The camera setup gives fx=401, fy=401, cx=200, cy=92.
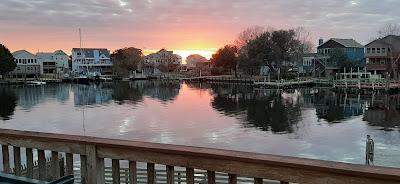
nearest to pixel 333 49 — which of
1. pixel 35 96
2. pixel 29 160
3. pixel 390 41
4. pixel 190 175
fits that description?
pixel 390 41

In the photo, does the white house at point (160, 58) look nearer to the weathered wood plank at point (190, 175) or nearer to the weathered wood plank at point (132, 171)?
the weathered wood plank at point (132, 171)

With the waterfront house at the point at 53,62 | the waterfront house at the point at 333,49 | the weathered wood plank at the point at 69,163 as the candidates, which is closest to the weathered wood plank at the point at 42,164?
the weathered wood plank at the point at 69,163

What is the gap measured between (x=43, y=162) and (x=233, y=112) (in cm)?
4058

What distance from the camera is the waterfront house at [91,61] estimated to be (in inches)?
5320

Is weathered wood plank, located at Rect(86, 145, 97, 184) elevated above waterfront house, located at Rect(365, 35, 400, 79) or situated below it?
below

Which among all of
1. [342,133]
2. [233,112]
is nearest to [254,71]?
[233,112]

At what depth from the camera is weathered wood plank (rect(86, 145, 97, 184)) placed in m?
3.65

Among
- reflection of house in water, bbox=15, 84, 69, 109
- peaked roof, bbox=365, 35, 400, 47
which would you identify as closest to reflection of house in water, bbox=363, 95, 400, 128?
peaked roof, bbox=365, 35, 400, 47

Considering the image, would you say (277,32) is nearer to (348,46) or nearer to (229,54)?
(348,46)

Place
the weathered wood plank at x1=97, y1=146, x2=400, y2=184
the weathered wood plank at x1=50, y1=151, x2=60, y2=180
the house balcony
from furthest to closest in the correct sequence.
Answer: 1. the house balcony
2. the weathered wood plank at x1=50, y1=151, x2=60, y2=180
3. the weathered wood plank at x1=97, y1=146, x2=400, y2=184

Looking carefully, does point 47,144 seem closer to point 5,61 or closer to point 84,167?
point 84,167

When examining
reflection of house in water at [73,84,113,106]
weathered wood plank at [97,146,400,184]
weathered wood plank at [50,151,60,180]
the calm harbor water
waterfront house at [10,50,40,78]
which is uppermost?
waterfront house at [10,50,40,78]

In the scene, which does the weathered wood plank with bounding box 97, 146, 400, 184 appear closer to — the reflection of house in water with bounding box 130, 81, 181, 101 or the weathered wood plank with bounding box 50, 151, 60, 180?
the weathered wood plank with bounding box 50, 151, 60, 180

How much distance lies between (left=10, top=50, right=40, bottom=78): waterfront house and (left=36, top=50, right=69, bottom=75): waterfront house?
572 centimetres
